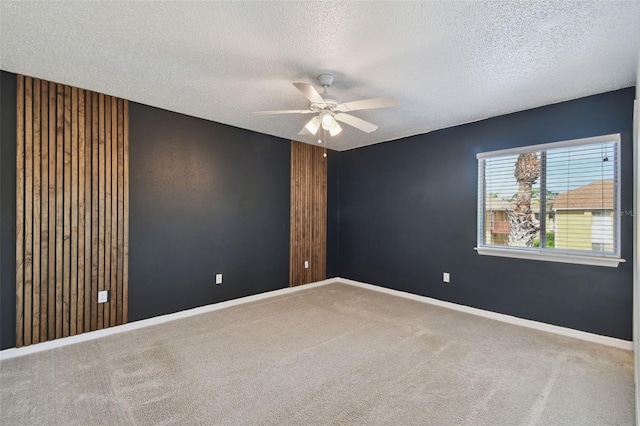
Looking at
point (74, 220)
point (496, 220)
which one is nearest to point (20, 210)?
point (74, 220)

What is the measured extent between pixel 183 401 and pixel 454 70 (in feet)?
10.7

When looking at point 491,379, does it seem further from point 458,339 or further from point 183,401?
point 183,401

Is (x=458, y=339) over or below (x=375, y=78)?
below

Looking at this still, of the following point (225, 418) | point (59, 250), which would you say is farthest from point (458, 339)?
point (59, 250)

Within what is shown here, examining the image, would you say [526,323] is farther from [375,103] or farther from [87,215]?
[87,215]

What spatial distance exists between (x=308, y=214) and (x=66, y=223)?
10.4 feet

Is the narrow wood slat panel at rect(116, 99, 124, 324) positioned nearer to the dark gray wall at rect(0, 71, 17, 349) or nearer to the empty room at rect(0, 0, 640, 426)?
the empty room at rect(0, 0, 640, 426)

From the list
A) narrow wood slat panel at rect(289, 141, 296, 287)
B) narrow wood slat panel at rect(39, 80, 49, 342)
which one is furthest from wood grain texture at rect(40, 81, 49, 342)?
narrow wood slat panel at rect(289, 141, 296, 287)

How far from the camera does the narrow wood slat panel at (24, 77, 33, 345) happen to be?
263cm

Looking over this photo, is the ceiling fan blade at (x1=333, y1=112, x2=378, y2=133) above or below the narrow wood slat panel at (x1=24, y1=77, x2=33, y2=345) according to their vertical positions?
above

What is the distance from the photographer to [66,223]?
284cm

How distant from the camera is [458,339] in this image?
2.96 meters

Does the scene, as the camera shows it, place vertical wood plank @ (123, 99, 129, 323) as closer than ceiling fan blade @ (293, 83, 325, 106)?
No

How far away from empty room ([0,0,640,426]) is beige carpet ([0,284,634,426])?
2 centimetres
